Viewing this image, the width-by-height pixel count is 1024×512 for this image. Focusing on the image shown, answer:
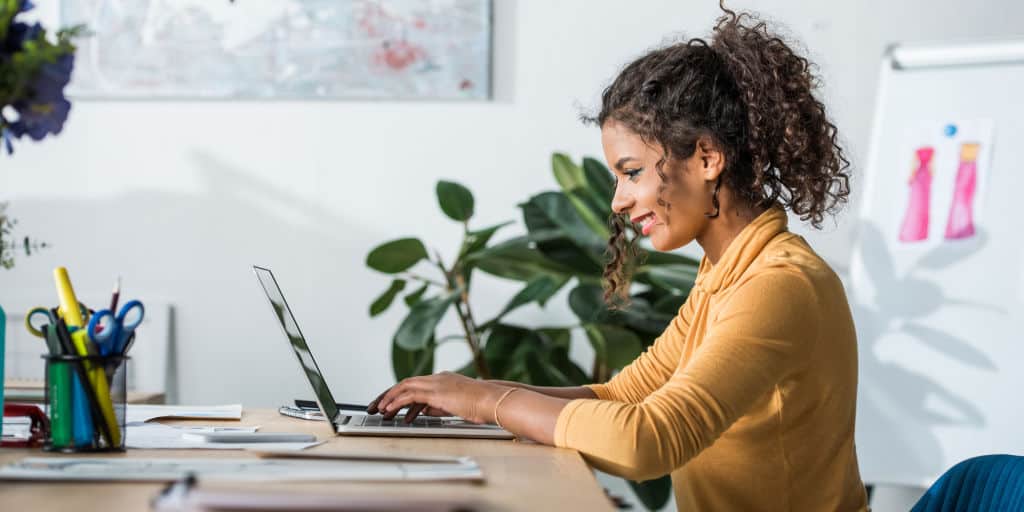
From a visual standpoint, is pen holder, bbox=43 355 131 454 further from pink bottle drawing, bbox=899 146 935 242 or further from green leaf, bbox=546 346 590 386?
pink bottle drawing, bbox=899 146 935 242

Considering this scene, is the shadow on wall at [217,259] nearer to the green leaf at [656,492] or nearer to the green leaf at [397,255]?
the green leaf at [397,255]

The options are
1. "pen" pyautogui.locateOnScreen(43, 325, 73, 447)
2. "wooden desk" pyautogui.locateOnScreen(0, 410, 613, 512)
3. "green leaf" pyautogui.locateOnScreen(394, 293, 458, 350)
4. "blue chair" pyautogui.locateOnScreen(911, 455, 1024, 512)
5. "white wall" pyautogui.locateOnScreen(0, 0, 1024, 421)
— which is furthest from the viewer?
"white wall" pyautogui.locateOnScreen(0, 0, 1024, 421)

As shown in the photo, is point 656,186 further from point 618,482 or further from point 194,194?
point 194,194

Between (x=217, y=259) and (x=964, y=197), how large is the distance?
6.04ft

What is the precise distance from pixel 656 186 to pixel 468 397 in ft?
1.17

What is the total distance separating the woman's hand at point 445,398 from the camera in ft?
4.08

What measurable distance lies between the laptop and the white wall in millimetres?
1428

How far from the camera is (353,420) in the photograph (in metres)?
1.37

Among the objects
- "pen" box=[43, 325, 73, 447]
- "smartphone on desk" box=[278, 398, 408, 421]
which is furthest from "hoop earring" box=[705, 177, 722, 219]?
"pen" box=[43, 325, 73, 447]

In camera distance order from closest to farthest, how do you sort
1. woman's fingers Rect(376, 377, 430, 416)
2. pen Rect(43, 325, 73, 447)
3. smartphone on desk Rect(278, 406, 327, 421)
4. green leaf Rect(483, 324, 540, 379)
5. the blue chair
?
pen Rect(43, 325, 73, 447)
the blue chair
woman's fingers Rect(376, 377, 430, 416)
smartphone on desk Rect(278, 406, 327, 421)
green leaf Rect(483, 324, 540, 379)

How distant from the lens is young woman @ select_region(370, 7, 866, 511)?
3.63 feet

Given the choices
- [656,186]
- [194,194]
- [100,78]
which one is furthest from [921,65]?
[100,78]

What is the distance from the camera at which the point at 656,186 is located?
1358mm

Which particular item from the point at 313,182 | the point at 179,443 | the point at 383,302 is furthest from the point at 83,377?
the point at 313,182
